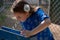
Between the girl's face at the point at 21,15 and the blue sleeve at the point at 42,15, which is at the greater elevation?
the girl's face at the point at 21,15

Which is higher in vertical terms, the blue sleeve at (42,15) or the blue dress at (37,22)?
the blue sleeve at (42,15)

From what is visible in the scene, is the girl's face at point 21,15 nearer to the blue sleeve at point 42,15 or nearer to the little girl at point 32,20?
the little girl at point 32,20

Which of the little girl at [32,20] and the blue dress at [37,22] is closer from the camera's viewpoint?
the little girl at [32,20]

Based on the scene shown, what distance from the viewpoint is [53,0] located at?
4.61 meters

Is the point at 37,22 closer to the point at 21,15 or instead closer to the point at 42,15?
the point at 42,15

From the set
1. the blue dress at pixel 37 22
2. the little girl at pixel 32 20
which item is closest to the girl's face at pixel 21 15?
the little girl at pixel 32 20

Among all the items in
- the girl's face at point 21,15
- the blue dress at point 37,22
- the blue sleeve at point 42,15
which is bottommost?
the blue dress at point 37,22

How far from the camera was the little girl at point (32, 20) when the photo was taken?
1955 millimetres

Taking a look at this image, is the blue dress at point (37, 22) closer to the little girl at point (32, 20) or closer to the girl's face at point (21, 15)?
the little girl at point (32, 20)

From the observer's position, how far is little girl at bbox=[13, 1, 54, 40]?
1.96 m

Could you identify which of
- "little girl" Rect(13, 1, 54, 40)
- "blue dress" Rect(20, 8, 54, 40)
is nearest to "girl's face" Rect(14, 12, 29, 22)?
"little girl" Rect(13, 1, 54, 40)

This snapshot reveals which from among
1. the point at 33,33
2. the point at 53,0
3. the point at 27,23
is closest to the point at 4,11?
the point at 53,0

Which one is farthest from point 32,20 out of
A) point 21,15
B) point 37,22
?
point 21,15

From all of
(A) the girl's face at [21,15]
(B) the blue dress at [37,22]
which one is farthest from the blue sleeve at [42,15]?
(A) the girl's face at [21,15]
